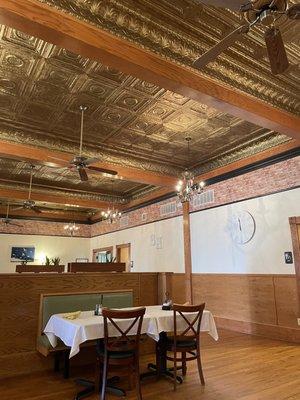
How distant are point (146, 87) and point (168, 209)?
5154 millimetres

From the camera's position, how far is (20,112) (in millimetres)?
5023

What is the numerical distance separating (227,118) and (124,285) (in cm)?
334

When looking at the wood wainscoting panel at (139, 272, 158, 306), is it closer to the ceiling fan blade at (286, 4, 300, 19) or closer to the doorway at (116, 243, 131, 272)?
the ceiling fan blade at (286, 4, 300, 19)

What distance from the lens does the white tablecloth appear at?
10.6ft

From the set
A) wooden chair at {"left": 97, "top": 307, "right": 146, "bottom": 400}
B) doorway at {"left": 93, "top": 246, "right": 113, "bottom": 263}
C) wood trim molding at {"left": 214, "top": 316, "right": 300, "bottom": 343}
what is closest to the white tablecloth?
wooden chair at {"left": 97, "top": 307, "right": 146, "bottom": 400}

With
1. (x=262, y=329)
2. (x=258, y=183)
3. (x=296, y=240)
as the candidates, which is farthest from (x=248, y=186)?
(x=262, y=329)

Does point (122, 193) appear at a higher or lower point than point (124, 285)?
higher

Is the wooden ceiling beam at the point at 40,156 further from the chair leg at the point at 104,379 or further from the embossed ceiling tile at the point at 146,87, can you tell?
the chair leg at the point at 104,379

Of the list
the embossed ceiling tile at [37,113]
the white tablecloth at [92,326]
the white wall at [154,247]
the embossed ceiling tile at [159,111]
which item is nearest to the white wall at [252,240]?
the white wall at [154,247]

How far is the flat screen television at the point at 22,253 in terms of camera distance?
12.0 meters

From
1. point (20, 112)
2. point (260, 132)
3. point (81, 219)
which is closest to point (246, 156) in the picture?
point (260, 132)

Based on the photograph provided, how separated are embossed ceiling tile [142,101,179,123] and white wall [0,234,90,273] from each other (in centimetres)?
910

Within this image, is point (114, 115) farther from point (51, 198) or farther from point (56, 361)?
point (51, 198)

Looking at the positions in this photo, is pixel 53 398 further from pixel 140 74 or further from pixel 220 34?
pixel 220 34
